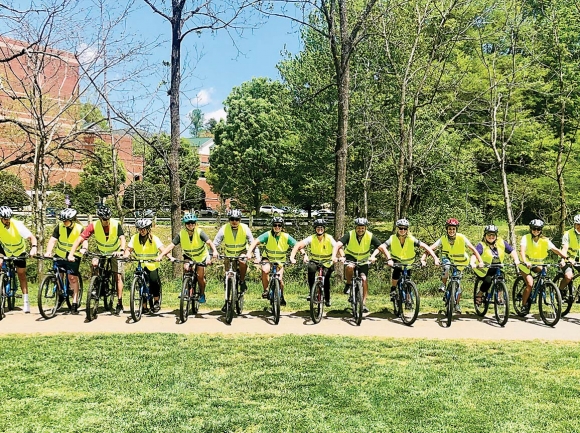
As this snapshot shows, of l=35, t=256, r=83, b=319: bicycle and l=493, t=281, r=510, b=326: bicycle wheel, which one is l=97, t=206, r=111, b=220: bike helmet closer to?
l=35, t=256, r=83, b=319: bicycle

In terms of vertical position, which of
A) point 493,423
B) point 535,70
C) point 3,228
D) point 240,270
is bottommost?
point 493,423

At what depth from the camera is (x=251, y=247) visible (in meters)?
9.73

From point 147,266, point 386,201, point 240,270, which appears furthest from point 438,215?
point 147,266

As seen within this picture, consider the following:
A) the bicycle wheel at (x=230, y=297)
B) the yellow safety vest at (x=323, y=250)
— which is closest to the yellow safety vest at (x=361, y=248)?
the yellow safety vest at (x=323, y=250)

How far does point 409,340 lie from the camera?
8312 millimetres

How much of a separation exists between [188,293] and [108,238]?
181 centimetres

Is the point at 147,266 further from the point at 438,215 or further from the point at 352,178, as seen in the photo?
the point at 352,178

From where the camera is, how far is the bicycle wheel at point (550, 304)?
367 inches

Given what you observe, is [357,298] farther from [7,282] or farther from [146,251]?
[7,282]

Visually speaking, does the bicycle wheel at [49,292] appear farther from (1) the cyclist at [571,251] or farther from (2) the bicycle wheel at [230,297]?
(1) the cyclist at [571,251]

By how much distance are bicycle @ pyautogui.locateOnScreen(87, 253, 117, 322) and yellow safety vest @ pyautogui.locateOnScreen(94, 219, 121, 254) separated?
Answer: 193 millimetres

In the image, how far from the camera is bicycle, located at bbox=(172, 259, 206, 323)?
9.31 m

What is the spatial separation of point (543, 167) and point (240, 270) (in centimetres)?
1745

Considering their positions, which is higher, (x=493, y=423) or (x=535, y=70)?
(x=535, y=70)
